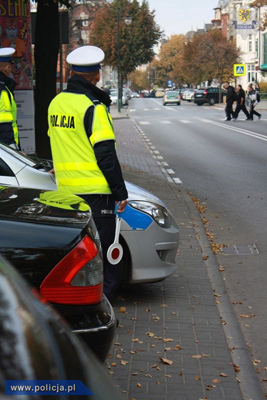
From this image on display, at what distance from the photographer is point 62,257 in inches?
148

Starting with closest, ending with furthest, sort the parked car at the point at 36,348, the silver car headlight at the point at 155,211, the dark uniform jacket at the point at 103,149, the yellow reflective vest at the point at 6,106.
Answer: the parked car at the point at 36,348 → the dark uniform jacket at the point at 103,149 → the silver car headlight at the point at 155,211 → the yellow reflective vest at the point at 6,106

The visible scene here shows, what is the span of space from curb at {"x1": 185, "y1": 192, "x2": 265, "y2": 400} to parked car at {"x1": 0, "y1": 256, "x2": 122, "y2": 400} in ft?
9.74

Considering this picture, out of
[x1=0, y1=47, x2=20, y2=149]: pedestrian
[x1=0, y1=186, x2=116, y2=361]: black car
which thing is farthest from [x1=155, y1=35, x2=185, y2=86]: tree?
[x1=0, y1=186, x2=116, y2=361]: black car

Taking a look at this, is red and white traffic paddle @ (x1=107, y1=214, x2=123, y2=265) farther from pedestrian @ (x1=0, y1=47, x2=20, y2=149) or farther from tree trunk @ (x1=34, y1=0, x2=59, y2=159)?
tree trunk @ (x1=34, y1=0, x2=59, y2=159)

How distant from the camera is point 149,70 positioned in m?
199

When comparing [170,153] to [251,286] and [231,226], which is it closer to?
[231,226]

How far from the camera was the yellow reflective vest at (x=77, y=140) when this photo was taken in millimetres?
5438

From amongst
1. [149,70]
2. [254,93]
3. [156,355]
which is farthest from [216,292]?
[149,70]

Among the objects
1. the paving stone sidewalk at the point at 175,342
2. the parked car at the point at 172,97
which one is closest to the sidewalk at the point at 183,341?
the paving stone sidewalk at the point at 175,342

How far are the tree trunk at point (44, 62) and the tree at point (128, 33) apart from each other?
64421 mm

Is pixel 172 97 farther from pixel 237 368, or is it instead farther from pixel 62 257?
pixel 62 257

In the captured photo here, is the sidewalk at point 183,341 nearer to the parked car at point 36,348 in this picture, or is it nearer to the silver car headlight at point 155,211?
the silver car headlight at point 155,211

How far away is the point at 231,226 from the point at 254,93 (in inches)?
1250

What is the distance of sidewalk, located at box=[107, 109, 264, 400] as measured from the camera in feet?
16.2
